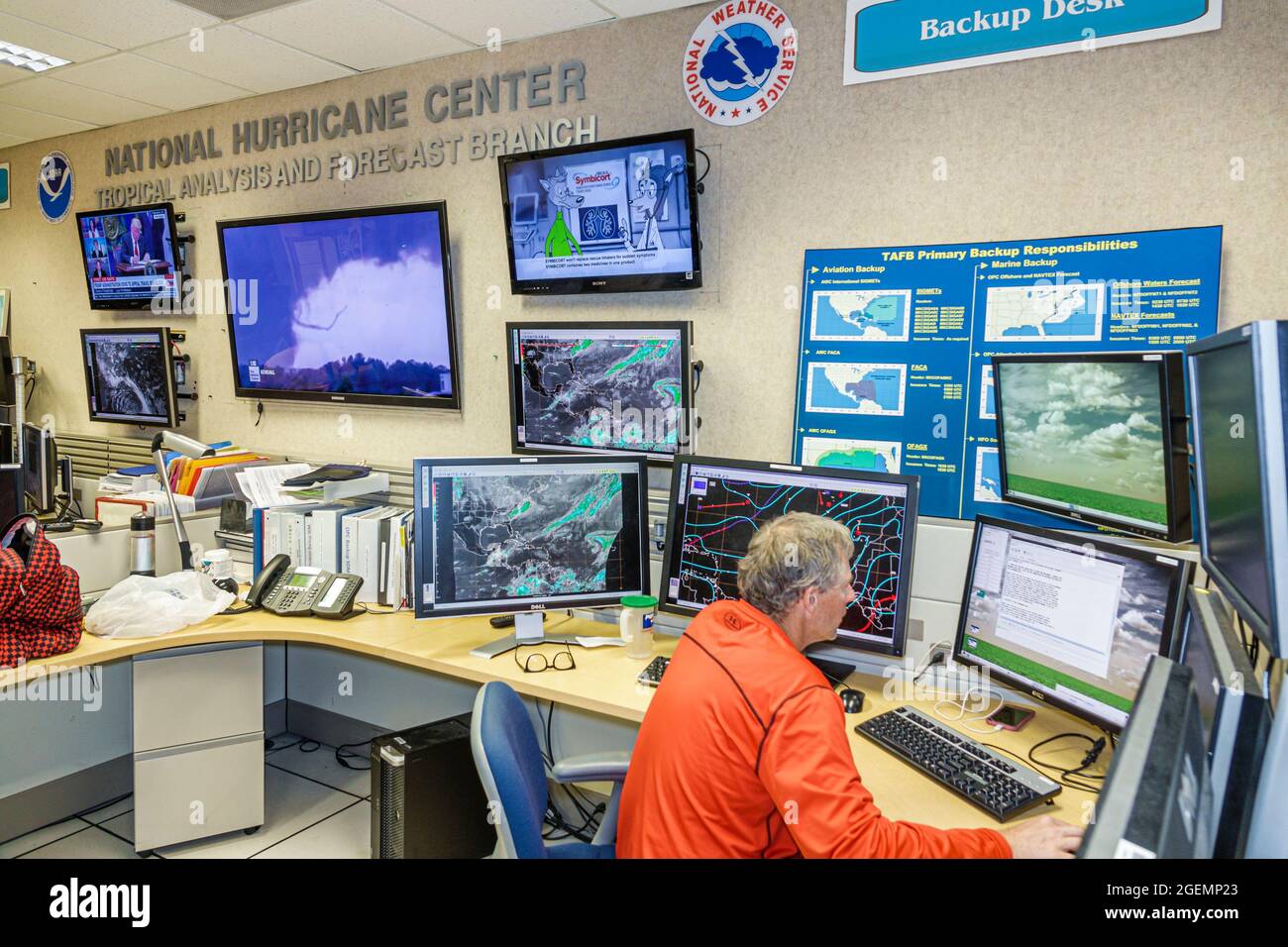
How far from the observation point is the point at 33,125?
4.48m

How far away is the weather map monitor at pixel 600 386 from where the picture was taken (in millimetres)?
2748

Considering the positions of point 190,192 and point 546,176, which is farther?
point 190,192

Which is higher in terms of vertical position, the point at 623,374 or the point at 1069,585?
the point at 623,374

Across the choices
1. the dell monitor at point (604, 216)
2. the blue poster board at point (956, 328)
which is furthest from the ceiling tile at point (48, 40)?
the blue poster board at point (956, 328)

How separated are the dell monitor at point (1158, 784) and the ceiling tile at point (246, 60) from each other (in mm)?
3539

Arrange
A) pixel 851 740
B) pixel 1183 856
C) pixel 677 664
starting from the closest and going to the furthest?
1. pixel 1183 856
2. pixel 677 664
3. pixel 851 740

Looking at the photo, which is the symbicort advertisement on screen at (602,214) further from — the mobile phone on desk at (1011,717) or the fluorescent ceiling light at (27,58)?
the fluorescent ceiling light at (27,58)

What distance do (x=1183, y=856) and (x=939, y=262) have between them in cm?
196

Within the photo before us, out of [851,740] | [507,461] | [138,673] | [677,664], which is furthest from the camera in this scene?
[138,673]

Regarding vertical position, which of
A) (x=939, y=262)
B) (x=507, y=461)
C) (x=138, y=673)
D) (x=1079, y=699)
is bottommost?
(x=138, y=673)

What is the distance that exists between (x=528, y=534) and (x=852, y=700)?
941 millimetres

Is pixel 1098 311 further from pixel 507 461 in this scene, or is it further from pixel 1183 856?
pixel 1183 856

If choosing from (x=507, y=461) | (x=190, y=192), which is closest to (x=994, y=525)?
(x=507, y=461)

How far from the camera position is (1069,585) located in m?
1.69
